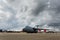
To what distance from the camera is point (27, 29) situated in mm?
183375

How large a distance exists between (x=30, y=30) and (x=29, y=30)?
963 mm

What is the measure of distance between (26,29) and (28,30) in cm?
376

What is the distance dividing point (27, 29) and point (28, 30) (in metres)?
2.59

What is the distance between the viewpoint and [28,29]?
18238cm

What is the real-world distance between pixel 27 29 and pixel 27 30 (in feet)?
6.75

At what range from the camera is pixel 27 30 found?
7146 inches

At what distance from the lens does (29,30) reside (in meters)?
179

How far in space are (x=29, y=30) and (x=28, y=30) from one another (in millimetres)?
2102

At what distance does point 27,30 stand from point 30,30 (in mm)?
3771

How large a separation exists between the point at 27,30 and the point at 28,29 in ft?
5.13

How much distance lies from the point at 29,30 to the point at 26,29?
5811 millimetres

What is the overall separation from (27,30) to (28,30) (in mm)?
1017

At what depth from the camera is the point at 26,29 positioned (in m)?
184

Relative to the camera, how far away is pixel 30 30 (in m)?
179
